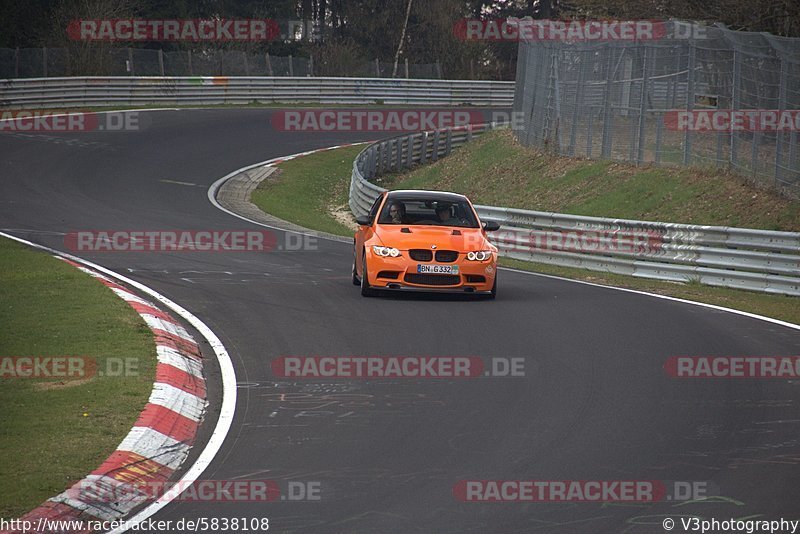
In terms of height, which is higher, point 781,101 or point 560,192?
point 781,101

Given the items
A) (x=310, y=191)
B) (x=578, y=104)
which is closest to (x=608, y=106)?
(x=578, y=104)

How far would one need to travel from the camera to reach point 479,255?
49.0ft

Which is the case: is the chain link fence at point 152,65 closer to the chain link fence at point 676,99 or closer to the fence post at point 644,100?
the chain link fence at point 676,99

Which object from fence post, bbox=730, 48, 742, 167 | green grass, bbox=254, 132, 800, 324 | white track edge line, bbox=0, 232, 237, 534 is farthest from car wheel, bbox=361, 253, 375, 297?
fence post, bbox=730, 48, 742, 167

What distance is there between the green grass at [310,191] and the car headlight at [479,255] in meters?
10.8

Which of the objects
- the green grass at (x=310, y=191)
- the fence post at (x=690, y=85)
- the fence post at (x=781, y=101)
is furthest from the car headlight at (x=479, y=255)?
the green grass at (x=310, y=191)

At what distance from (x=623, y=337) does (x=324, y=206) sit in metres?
19.1

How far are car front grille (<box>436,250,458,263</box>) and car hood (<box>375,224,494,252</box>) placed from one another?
2.0 inches

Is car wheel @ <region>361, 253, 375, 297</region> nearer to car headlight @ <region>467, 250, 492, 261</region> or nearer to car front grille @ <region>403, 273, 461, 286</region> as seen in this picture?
car front grille @ <region>403, 273, 461, 286</region>

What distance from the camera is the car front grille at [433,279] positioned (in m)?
14.8

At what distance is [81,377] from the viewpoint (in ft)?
31.7

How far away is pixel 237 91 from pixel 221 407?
41577 mm

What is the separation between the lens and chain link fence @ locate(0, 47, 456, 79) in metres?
46.3

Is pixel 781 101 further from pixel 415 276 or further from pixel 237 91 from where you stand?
pixel 237 91
